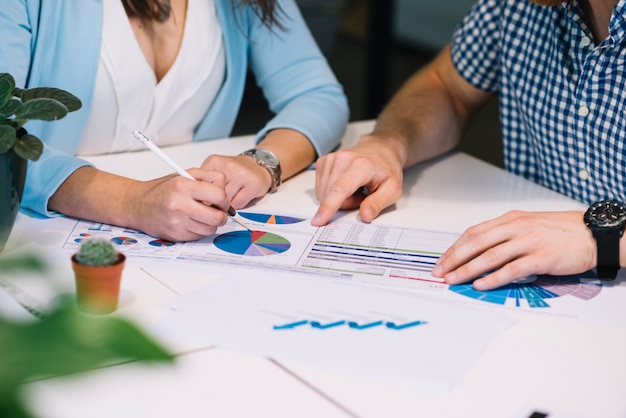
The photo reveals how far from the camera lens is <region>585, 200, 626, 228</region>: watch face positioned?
117 cm

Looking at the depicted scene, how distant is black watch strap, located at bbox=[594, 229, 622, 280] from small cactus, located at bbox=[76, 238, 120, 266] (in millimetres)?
656

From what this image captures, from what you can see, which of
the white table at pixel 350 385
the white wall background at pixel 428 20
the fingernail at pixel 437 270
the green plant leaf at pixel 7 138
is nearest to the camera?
the white table at pixel 350 385

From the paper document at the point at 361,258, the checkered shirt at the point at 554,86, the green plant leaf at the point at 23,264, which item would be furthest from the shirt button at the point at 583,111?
the green plant leaf at the point at 23,264

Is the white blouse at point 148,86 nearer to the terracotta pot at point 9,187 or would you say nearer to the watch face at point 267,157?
the watch face at point 267,157

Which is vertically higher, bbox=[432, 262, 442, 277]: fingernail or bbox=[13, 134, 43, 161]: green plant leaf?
bbox=[13, 134, 43, 161]: green plant leaf

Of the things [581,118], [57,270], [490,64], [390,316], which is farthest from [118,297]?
[490,64]

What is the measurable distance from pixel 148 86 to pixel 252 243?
506 mm

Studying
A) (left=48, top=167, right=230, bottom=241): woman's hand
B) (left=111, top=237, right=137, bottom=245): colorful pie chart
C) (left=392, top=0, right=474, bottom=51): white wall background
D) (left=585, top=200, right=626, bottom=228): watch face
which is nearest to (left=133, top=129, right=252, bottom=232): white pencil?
(left=48, top=167, right=230, bottom=241): woman's hand

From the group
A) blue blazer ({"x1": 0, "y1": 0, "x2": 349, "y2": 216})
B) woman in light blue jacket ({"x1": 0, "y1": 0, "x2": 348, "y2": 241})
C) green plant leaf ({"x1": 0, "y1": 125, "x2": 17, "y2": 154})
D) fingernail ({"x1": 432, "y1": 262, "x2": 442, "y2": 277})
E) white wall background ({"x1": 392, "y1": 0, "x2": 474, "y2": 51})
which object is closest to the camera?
green plant leaf ({"x1": 0, "y1": 125, "x2": 17, "y2": 154})

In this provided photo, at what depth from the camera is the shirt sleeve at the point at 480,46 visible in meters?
1.73

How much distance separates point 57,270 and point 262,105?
11.7 ft

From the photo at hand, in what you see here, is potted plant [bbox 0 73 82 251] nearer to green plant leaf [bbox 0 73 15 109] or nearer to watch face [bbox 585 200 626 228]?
green plant leaf [bbox 0 73 15 109]

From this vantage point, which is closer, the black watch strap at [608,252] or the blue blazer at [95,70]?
the black watch strap at [608,252]

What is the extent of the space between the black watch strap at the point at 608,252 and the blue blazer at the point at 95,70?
62 centimetres
